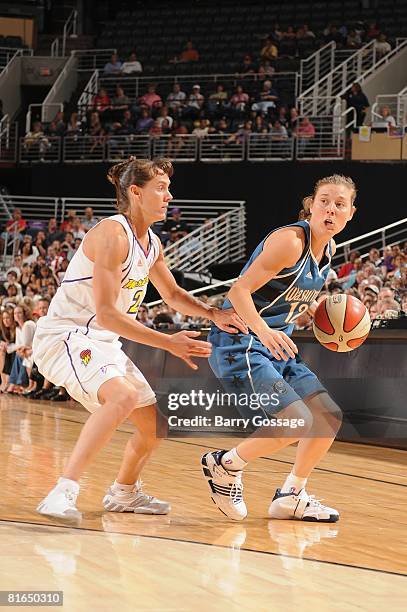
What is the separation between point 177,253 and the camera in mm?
19500

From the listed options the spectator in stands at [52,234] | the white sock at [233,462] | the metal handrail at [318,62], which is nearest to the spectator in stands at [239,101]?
the metal handrail at [318,62]

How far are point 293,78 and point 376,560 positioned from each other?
64.1ft

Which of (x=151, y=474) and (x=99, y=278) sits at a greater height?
(x=99, y=278)

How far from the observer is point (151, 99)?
24156mm

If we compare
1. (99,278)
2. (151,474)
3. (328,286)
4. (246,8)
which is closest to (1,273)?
(328,286)

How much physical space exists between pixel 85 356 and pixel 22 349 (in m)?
9.95

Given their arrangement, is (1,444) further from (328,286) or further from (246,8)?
(246,8)

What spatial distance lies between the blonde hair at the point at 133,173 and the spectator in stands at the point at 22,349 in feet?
31.6

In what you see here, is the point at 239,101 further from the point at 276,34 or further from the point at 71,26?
the point at 71,26

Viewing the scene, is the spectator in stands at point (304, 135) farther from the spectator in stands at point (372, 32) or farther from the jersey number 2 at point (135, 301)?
the jersey number 2 at point (135, 301)

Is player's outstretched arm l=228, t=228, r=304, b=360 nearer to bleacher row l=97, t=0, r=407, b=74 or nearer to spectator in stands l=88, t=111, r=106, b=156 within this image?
spectator in stands l=88, t=111, r=106, b=156

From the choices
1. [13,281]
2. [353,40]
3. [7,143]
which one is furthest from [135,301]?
[7,143]

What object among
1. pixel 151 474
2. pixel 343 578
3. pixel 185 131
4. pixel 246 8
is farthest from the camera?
pixel 246 8

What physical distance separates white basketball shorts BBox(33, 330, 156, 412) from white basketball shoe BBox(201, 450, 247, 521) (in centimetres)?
49
